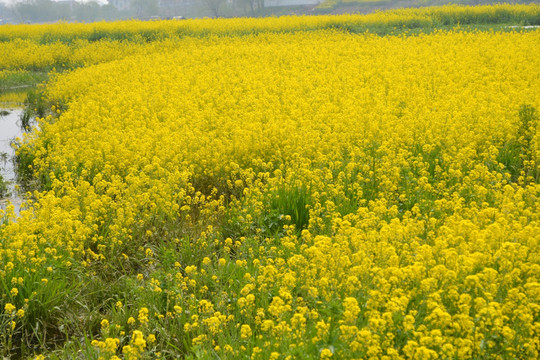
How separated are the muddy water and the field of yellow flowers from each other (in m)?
0.29

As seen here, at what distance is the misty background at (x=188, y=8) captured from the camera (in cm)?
5769

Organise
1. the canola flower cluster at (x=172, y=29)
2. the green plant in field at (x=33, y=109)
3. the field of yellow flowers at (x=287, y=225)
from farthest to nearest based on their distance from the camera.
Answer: the canola flower cluster at (x=172, y=29) < the green plant in field at (x=33, y=109) < the field of yellow flowers at (x=287, y=225)

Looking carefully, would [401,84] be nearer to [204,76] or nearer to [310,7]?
[204,76]

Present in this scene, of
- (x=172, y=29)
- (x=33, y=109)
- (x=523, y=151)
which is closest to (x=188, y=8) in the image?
(x=172, y=29)

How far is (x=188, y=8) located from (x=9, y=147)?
8206 cm

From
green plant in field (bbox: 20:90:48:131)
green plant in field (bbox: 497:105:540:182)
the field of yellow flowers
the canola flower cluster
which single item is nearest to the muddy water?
green plant in field (bbox: 20:90:48:131)

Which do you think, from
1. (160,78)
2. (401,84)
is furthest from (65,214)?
(160,78)

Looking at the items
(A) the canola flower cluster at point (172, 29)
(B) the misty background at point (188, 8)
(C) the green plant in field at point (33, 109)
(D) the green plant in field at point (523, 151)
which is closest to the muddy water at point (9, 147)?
(C) the green plant in field at point (33, 109)

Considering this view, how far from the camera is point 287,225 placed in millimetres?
5855

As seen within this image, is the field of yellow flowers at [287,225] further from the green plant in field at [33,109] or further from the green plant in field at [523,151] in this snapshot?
the green plant in field at [33,109]

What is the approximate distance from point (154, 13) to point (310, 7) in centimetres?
3596

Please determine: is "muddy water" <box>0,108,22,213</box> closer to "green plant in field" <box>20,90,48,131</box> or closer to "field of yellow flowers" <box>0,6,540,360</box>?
"green plant in field" <box>20,90,48,131</box>

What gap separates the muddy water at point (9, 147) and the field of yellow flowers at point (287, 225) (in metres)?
0.29

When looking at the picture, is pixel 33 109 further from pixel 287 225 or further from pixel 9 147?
pixel 287 225
